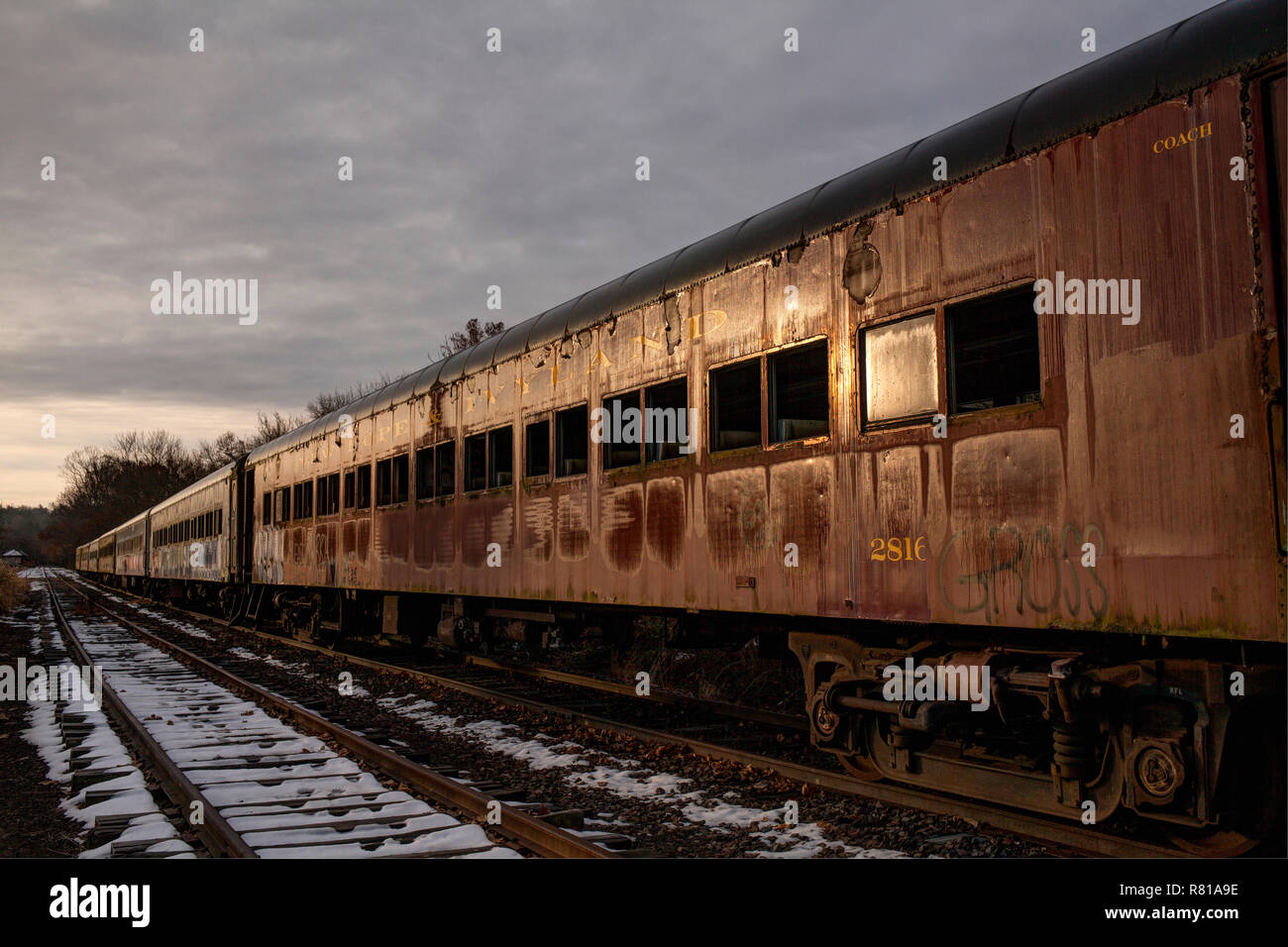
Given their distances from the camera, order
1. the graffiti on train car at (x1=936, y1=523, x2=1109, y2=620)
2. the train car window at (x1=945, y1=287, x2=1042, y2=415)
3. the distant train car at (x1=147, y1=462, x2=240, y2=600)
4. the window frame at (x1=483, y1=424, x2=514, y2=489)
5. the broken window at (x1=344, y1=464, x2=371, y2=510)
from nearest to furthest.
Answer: the graffiti on train car at (x1=936, y1=523, x2=1109, y2=620) → the train car window at (x1=945, y1=287, x2=1042, y2=415) → the window frame at (x1=483, y1=424, x2=514, y2=489) → the broken window at (x1=344, y1=464, x2=371, y2=510) → the distant train car at (x1=147, y1=462, x2=240, y2=600)

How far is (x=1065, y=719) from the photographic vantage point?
452 cm

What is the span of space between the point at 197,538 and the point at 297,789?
22.5 metres

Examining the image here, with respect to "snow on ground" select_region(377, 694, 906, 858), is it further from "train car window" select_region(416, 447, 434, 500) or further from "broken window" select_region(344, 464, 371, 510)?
"broken window" select_region(344, 464, 371, 510)

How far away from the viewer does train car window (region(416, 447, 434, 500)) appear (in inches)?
456

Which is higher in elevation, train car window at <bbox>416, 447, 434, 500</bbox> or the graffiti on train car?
train car window at <bbox>416, 447, 434, 500</bbox>

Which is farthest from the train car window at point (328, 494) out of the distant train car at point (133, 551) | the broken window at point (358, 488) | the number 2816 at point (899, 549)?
the distant train car at point (133, 551)

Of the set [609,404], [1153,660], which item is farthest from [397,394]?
[1153,660]

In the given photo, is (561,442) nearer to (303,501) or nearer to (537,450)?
(537,450)

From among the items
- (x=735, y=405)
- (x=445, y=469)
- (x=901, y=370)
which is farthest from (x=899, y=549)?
(x=445, y=469)

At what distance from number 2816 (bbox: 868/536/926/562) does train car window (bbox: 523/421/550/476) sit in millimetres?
4127

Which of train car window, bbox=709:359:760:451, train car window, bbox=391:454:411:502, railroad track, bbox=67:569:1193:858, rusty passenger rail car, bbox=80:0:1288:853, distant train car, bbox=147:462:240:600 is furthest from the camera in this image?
distant train car, bbox=147:462:240:600

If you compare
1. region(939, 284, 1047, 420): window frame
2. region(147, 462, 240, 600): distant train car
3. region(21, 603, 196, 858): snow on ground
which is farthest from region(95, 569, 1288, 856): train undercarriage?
region(147, 462, 240, 600): distant train car
